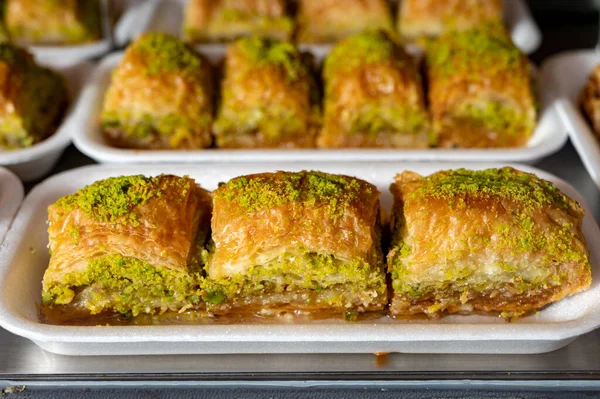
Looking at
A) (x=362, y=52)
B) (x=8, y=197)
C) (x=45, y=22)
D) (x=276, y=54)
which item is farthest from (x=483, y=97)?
(x=45, y=22)

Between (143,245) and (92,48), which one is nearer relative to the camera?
(143,245)

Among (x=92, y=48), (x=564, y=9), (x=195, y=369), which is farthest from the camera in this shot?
(x=564, y=9)

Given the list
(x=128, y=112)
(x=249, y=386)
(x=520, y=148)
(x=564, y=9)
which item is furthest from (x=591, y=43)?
(x=249, y=386)

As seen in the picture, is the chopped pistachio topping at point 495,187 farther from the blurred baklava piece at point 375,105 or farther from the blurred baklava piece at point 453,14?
the blurred baklava piece at point 453,14

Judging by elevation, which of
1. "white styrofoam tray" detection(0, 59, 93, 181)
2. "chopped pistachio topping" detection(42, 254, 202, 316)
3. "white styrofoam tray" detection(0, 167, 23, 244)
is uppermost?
"chopped pistachio topping" detection(42, 254, 202, 316)

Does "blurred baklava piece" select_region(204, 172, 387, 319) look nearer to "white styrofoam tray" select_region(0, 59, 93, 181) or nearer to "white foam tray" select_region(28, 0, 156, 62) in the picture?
"white styrofoam tray" select_region(0, 59, 93, 181)

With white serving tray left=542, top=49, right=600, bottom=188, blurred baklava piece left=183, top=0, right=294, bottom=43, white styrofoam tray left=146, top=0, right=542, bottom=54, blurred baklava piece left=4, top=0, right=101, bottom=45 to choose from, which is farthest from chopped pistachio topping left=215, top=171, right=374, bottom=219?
blurred baklava piece left=4, top=0, right=101, bottom=45

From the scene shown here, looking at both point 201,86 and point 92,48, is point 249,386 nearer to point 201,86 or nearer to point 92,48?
point 201,86
